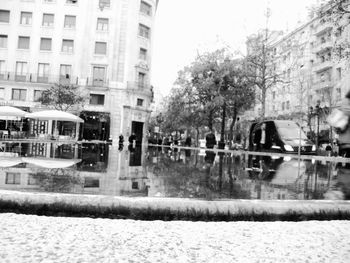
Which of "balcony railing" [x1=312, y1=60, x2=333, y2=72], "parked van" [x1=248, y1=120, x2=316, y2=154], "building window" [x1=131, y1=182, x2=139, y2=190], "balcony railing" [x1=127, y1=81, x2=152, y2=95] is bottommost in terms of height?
"building window" [x1=131, y1=182, x2=139, y2=190]

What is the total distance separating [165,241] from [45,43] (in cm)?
4102

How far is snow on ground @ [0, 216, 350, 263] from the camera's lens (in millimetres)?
2320

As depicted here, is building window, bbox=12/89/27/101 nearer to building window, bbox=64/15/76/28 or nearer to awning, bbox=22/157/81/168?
building window, bbox=64/15/76/28

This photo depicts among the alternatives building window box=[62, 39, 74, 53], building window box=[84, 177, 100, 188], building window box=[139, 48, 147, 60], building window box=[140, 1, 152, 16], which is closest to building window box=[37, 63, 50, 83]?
building window box=[62, 39, 74, 53]

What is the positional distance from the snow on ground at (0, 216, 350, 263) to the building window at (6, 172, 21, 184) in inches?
70.0

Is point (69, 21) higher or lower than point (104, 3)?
lower

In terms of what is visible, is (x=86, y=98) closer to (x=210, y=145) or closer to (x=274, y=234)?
(x=210, y=145)

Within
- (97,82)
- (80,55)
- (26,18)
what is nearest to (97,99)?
(97,82)

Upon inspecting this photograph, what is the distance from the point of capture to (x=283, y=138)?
19.7 m

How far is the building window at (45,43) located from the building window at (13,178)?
3716 centimetres

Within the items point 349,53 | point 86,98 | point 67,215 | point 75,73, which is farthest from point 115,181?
point 75,73

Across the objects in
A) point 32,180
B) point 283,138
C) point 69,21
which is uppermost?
point 69,21

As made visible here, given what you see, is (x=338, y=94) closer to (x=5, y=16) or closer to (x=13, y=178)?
(x=5, y=16)

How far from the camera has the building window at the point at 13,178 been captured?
482 cm
